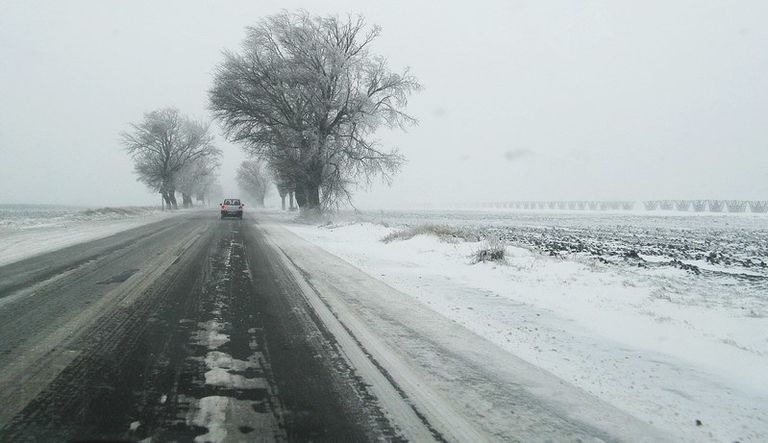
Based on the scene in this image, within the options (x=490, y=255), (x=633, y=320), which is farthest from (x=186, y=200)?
(x=633, y=320)

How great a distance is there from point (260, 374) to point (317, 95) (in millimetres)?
24259

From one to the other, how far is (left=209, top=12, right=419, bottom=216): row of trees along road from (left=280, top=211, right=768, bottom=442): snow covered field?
51.2ft

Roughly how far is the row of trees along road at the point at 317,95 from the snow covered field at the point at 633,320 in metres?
15.6

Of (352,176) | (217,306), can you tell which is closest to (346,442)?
(217,306)

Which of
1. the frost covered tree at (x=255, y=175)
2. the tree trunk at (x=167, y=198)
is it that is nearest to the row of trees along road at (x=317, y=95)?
the tree trunk at (x=167, y=198)

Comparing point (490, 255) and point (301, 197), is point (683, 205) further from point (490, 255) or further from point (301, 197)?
point (490, 255)

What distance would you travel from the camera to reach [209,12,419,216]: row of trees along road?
2589 cm

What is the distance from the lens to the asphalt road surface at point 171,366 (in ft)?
8.82

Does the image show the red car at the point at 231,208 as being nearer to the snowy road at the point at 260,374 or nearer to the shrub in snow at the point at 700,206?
the snowy road at the point at 260,374

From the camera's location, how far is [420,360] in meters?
4.03

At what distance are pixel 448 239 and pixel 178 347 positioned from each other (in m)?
10.8

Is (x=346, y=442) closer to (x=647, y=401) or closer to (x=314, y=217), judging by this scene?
(x=647, y=401)

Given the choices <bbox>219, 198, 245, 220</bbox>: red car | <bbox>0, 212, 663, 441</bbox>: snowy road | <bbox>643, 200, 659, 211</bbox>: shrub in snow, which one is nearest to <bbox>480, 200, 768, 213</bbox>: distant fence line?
<bbox>643, 200, 659, 211</bbox>: shrub in snow

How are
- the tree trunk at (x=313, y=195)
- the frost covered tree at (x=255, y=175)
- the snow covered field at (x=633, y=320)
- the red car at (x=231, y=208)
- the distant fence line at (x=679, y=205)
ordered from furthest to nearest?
the frost covered tree at (x=255, y=175) < the distant fence line at (x=679, y=205) < the red car at (x=231, y=208) < the tree trunk at (x=313, y=195) < the snow covered field at (x=633, y=320)
